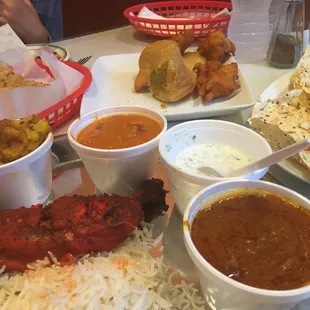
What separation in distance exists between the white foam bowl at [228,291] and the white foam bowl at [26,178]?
1.44ft

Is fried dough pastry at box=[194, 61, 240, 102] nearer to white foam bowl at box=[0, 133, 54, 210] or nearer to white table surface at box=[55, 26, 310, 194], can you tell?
white table surface at box=[55, 26, 310, 194]

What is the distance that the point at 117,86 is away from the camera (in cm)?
183

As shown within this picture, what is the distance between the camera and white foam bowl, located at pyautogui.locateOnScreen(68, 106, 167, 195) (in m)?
1.08

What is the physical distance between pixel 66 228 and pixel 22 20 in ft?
6.92

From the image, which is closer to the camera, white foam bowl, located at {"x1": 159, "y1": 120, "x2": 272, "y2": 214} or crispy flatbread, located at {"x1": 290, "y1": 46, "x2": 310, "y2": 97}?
white foam bowl, located at {"x1": 159, "y1": 120, "x2": 272, "y2": 214}

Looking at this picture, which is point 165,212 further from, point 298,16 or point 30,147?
point 298,16

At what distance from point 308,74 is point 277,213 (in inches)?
35.6

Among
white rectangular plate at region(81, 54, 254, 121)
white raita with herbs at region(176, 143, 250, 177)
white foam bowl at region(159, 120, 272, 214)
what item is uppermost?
white foam bowl at region(159, 120, 272, 214)

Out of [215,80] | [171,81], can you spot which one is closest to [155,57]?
[171,81]

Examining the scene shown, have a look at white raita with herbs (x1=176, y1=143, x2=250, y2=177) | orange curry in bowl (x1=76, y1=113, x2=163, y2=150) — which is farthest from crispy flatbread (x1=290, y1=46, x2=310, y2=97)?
orange curry in bowl (x1=76, y1=113, x2=163, y2=150)

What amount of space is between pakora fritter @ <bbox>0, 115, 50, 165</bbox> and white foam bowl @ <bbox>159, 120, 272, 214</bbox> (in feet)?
1.07

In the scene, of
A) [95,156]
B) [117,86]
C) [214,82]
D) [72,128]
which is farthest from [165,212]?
[117,86]

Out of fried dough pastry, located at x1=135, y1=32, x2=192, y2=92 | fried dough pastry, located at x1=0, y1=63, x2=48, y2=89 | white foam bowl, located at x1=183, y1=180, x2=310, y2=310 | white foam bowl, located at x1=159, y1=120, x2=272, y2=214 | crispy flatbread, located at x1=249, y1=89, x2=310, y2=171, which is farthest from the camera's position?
fried dough pastry, located at x1=135, y1=32, x2=192, y2=92

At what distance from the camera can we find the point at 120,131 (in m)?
1.19
